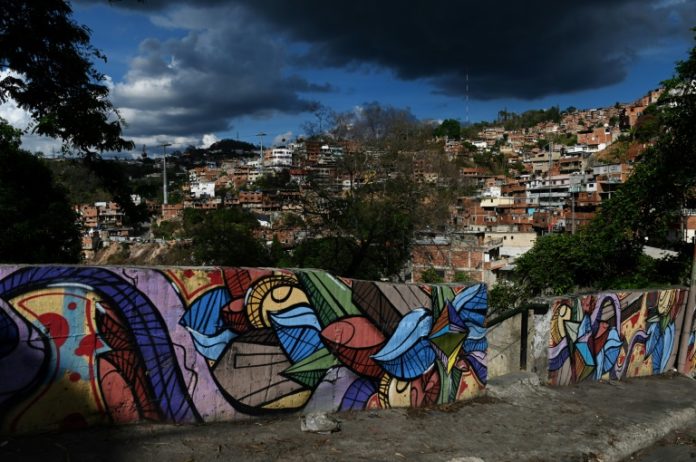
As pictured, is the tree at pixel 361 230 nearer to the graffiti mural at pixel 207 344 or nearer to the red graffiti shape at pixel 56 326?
the graffiti mural at pixel 207 344

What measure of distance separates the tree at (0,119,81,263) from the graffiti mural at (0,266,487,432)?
10.6 m

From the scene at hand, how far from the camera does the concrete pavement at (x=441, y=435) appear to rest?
3.57m

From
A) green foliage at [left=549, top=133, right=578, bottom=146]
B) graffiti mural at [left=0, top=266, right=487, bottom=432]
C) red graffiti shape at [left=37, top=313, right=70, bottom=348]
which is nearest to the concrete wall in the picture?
graffiti mural at [left=0, top=266, right=487, bottom=432]

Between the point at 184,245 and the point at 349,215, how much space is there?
248 inches

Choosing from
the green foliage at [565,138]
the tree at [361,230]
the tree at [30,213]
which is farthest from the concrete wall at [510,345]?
the green foliage at [565,138]

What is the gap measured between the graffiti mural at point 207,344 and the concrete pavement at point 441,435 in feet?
0.56

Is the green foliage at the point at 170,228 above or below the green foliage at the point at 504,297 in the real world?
above

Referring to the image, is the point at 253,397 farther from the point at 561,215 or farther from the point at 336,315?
the point at 561,215

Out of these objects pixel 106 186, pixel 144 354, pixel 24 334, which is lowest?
pixel 144 354

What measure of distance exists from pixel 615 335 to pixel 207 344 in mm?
6073

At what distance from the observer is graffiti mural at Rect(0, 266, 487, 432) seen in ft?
11.6

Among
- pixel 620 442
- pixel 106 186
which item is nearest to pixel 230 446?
pixel 620 442

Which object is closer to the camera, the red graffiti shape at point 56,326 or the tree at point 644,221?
the red graffiti shape at point 56,326

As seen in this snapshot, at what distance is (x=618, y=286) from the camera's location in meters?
12.8
